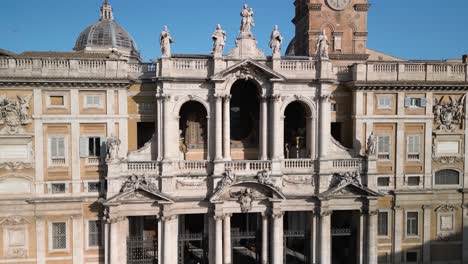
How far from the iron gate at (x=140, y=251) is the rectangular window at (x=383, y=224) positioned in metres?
15.6

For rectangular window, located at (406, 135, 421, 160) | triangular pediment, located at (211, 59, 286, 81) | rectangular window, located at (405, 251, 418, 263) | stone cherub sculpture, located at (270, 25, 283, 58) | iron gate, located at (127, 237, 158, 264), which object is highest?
stone cherub sculpture, located at (270, 25, 283, 58)

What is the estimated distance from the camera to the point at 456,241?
92.6 feet

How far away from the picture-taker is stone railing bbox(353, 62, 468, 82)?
87.6 ft

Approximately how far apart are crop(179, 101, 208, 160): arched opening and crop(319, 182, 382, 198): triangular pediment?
29.0ft

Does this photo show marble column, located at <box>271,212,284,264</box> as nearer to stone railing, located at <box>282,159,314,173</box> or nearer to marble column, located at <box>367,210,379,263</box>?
stone railing, located at <box>282,159,314,173</box>

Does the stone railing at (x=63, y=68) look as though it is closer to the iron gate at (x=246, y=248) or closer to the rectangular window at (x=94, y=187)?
the rectangular window at (x=94, y=187)

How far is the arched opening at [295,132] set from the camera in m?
28.4

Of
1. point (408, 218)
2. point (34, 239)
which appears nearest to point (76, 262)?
point (34, 239)

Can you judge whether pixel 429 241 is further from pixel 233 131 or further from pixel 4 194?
pixel 4 194

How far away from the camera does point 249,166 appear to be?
2544cm

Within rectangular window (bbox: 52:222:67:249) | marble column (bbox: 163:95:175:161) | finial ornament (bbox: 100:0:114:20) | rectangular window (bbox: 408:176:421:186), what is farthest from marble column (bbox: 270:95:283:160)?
finial ornament (bbox: 100:0:114:20)

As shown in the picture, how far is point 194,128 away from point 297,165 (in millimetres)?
7628

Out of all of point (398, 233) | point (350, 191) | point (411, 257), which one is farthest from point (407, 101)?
point (411, 257)

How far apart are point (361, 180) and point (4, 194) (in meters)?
23.1
